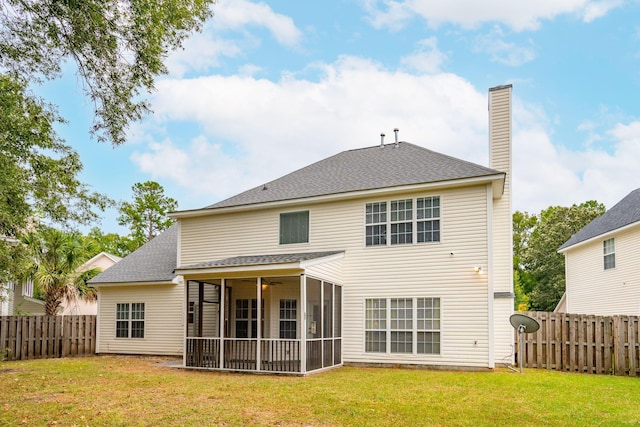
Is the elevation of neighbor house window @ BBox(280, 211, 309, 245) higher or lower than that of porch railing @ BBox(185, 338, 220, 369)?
higher

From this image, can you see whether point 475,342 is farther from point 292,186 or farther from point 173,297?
point 173,297

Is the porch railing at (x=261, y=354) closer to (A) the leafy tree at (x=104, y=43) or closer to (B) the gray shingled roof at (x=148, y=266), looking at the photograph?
(B) the gray shingled roof at (x=148, y=266)

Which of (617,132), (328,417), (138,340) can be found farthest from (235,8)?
(617,132)

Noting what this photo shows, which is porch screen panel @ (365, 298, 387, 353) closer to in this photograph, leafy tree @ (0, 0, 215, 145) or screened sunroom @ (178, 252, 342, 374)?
screened sunroom @ (178, 252, 342, 374)

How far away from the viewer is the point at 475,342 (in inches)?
521

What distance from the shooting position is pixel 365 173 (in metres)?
16.5

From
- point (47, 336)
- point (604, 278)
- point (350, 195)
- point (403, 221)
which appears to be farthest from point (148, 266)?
point (604, 278)

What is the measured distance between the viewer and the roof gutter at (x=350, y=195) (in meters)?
13.4

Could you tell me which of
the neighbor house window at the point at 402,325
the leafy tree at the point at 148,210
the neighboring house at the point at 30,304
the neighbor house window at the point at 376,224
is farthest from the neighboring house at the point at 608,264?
the leafy tree at the point at 148,210

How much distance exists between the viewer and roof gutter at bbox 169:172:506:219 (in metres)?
13.4

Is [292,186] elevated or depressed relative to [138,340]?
elevated

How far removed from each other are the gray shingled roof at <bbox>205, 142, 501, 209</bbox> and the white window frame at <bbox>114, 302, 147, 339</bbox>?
484 centimetres

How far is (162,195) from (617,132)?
107 ft

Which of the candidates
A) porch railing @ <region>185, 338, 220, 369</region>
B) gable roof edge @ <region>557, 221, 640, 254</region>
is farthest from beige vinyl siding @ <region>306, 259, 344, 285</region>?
gable roof edge @ <region>557, 221, 640, 254</region>
